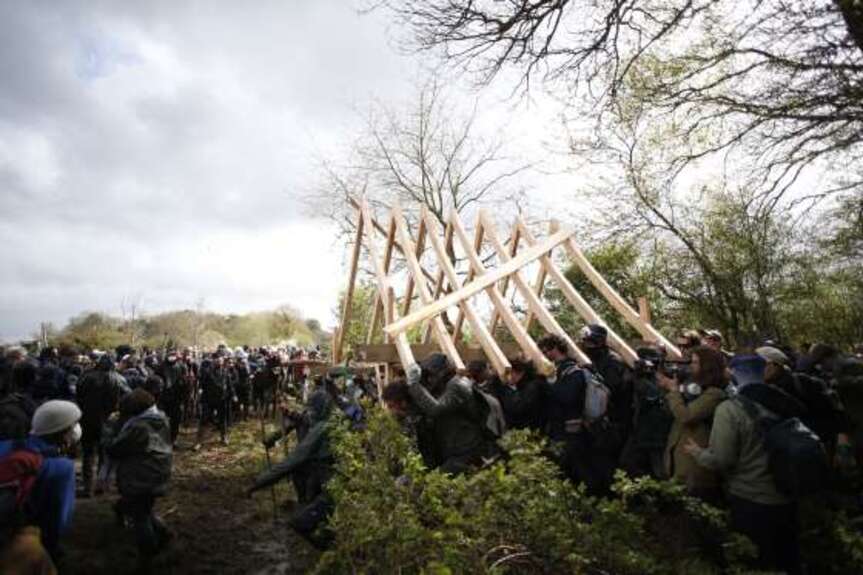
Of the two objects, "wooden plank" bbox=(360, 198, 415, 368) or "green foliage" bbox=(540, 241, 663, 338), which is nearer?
"wooden plank" bbox=(360, 198, 415, 368)

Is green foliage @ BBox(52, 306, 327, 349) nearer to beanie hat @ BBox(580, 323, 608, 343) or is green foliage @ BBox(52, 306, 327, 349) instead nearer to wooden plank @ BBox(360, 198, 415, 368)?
wooden plank @ BBox(360, 198, 415, 368)

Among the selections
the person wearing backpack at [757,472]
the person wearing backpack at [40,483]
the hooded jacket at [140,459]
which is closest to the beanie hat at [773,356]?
the person wearing backpack at [757,472]

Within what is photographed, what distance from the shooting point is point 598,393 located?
506 centimetres

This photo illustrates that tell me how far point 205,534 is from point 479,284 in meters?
4.73

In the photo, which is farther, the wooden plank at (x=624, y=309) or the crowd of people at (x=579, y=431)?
the wooden plank at (x=624, y=309)

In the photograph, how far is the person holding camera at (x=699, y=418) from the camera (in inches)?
157

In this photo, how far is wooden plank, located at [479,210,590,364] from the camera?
6.43 m

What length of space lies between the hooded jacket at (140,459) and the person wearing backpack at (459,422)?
2.81 m

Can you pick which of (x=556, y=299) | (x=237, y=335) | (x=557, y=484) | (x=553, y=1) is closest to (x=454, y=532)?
(x=557, y=484)

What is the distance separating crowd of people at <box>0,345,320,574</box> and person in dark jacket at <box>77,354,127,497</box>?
0.01 meters

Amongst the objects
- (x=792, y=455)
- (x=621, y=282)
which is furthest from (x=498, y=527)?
(x=621, y=282)

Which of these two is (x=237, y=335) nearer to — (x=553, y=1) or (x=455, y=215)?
(x=455, y=215)

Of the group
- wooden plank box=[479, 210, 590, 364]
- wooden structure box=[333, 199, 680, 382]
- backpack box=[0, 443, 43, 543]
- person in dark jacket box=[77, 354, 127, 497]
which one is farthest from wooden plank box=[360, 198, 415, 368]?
person in dark jacket box=[77, 354, 127, 497]

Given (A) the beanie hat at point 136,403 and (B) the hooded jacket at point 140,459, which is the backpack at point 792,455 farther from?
(A) the beanie hat at point 136,403
